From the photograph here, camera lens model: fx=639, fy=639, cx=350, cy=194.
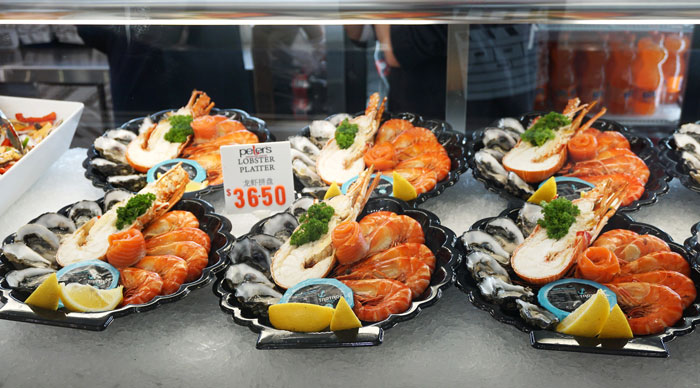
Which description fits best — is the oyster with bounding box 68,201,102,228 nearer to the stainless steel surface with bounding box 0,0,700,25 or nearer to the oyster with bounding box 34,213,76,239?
the oyster with bounding box 34,213,76,239

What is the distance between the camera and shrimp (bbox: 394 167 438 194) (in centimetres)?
210

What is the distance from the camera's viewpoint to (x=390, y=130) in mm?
2453

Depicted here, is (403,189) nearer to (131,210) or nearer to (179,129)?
(131,210)

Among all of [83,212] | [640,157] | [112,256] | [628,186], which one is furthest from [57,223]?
[640,157]

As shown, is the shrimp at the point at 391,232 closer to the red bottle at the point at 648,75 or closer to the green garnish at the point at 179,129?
the green garnish at the point at 179,129

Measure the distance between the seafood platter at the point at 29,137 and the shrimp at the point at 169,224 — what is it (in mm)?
528

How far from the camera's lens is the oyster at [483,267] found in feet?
5.41

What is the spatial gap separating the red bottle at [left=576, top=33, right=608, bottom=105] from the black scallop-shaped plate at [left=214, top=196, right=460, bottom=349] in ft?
3.89

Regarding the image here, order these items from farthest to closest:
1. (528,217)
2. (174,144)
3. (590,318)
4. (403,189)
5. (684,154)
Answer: (174,144)
(684,154)
(403,189)
(528,217)
(590,318)

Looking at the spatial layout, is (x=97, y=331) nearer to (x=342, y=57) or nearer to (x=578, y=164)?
(x=342, y=57)

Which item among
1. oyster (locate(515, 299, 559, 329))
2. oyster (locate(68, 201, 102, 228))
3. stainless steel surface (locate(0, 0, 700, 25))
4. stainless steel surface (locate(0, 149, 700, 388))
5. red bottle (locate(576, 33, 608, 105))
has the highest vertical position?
stainless steel surface (locate(0, 0, 700, 25))

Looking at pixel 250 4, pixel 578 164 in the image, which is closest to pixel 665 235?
pixel 578 164

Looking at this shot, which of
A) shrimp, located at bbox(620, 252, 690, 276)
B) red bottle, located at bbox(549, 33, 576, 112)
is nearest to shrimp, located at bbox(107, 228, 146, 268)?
shrimp, located at bbox(620, 252, 690, 276)

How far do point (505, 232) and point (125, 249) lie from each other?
1.07 metres
